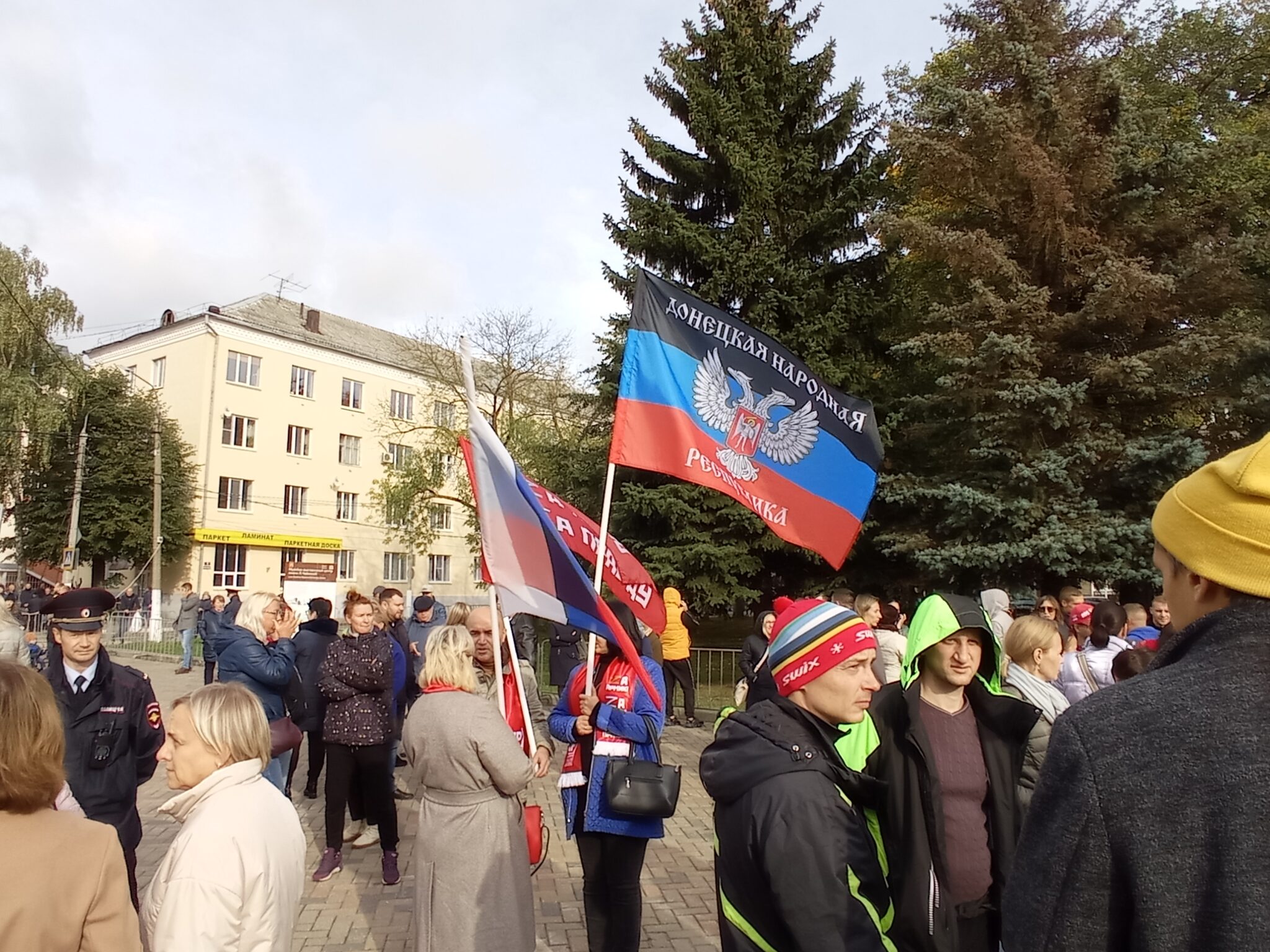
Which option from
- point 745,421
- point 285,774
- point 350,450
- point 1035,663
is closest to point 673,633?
point 285,774

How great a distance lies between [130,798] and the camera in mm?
4445

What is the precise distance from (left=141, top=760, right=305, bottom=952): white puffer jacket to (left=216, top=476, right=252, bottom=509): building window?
42.8m

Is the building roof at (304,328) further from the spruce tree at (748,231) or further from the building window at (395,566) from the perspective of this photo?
the spruce tree at (748,231)

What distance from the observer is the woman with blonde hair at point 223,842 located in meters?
2.54

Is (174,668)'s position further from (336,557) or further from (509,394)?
(336,557)

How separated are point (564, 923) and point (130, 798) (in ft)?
8.63

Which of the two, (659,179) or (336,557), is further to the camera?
(336,557)

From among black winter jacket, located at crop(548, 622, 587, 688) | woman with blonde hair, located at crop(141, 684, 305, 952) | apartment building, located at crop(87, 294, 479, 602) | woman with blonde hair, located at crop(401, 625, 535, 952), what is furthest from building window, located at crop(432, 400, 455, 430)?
woman with blonde hair, located at crop(141, 684, 305, 952)

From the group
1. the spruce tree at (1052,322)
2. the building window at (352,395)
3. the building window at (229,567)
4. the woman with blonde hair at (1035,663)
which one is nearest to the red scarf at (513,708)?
the woman with blonde hair at (1035,663)

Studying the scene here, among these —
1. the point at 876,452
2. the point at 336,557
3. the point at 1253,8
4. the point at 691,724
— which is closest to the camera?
the point at 876,452

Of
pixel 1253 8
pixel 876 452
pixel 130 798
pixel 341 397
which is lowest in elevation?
pixel 130 798

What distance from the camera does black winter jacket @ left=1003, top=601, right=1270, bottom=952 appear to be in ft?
3.77

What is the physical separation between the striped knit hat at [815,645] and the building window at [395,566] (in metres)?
47.0

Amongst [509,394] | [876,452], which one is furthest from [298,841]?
[509,394]
